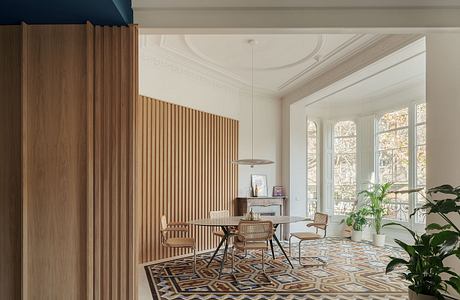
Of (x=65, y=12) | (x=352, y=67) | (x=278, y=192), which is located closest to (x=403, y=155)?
(x=278, y=192)

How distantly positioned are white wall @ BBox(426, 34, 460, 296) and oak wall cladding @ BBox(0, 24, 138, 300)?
342cm

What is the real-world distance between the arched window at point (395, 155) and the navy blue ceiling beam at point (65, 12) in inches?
291

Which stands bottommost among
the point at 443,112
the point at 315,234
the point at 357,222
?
the point at 357,222

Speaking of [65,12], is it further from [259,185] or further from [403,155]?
[403,155]

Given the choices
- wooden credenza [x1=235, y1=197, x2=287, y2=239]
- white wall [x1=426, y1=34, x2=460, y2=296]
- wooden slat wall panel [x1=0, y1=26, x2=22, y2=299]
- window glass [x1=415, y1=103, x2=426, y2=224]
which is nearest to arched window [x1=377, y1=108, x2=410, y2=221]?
window glass [x1=415, y1=103, x2=426, y2=224]

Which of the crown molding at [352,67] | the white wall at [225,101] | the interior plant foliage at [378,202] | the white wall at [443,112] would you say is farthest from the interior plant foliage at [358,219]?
the white wall at [443,112]

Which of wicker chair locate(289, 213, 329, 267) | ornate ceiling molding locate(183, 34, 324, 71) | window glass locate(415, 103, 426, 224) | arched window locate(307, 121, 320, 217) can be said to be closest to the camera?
ornate ceiling molding locate(183, 34, 324, 71)

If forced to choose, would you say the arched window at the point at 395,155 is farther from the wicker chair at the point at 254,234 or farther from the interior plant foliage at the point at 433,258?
the interior plant foliage at the point at 433,258

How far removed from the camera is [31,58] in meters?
3.08

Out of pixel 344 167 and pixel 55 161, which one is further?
pixel 344 167

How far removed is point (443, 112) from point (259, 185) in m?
5.14

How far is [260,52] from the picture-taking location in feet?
20.6

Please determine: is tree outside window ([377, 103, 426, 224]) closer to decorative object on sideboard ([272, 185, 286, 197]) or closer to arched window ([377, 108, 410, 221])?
arched window ([377, 108, 410, 221])

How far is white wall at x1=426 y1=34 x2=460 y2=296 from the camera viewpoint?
12.6 feet
